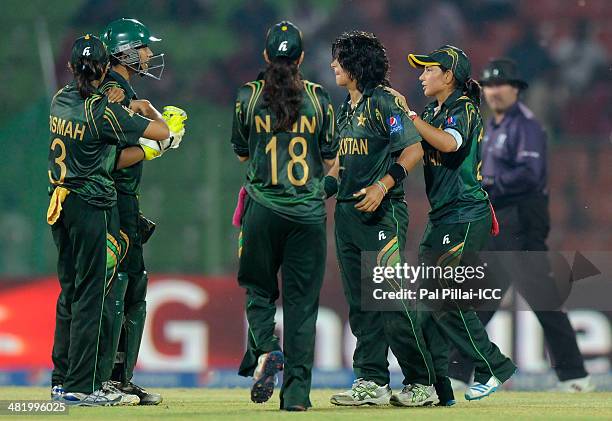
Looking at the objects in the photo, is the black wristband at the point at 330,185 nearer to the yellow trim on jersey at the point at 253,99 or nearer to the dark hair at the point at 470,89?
the yellow trim on jersey at the point at 253,99

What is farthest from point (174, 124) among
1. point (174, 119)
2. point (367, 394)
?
point (367, 394)

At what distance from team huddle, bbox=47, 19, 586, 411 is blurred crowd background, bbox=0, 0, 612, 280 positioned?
3.00m

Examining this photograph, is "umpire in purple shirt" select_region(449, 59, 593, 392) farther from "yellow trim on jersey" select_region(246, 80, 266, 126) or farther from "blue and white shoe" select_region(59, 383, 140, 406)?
"yellow trim on jersey" select_region(246, 80, 266, 126)

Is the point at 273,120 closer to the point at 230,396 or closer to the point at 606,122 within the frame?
the point at 230,396

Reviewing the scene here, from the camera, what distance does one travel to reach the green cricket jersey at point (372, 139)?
675 centimetres

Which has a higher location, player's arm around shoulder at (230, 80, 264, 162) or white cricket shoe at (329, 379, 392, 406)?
player's arm around shoulder at (230, 80, 264, 162)

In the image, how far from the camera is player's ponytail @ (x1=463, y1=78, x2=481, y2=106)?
7219mm

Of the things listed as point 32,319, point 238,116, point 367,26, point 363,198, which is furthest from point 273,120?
point 367,26

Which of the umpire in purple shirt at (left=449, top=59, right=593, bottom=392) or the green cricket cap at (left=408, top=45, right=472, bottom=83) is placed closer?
the green cricket cap at (left=408, top=45, right=472, bottom=83)

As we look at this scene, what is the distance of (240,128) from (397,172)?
0.83 meters

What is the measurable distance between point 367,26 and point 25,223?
3.08 metres

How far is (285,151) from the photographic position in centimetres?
631

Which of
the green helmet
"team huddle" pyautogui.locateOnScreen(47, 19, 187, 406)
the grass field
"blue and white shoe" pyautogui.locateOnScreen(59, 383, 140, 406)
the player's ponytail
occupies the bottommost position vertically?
the grass field

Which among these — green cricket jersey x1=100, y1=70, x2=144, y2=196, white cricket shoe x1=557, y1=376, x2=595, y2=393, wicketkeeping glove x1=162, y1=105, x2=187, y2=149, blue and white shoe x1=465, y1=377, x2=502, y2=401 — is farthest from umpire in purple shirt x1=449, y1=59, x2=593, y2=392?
green cricket jersey x1=100, y1=70, x2=144, y2=196
